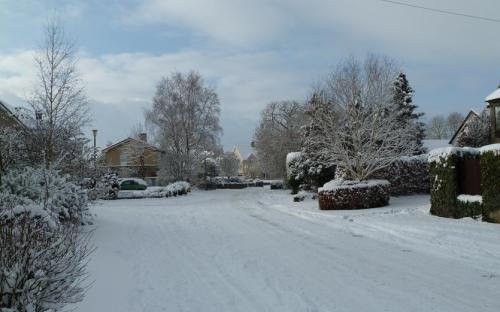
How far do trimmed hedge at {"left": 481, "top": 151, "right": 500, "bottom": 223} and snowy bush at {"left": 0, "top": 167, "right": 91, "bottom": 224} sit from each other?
11.1 meters

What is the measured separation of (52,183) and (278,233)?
20.5 ft

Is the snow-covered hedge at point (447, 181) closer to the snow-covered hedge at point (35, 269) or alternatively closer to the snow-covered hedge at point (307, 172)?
the snow-covered hedge at point (307, 172)

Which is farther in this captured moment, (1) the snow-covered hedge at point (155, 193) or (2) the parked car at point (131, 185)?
(2) the parked car at point (131, 185)

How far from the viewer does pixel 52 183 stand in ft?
40.7

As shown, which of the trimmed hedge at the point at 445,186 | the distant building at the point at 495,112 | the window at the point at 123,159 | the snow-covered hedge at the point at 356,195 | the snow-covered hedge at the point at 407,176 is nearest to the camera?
the trimmed hedge at the point at 445,186

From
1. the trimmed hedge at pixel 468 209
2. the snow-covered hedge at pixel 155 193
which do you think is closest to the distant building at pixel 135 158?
the snow-covered hedge at pixel 155 193

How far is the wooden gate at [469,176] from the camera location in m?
14.1

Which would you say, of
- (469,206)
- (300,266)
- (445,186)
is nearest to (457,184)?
(445,186)

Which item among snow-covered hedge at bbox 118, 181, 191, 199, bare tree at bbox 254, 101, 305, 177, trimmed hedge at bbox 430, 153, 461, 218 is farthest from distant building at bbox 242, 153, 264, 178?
trimmed hedge at bbox 430, 153, 461, 218

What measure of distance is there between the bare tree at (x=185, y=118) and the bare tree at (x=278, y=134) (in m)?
7.18

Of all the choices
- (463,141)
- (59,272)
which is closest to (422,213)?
(59,272)

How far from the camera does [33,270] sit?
4238mm

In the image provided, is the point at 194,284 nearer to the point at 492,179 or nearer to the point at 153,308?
the point at 153,308

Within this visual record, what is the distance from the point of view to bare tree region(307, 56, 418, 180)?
20344mm
